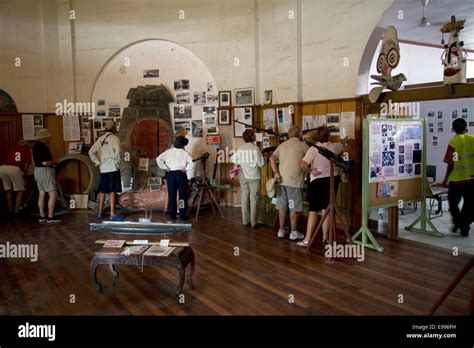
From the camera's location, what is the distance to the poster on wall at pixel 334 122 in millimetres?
7062

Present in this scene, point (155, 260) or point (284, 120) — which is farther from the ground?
point (284, 120)

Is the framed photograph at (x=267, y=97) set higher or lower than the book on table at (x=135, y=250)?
higher

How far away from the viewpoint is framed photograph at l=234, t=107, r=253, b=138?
879cm

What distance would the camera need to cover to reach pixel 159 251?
4371mm

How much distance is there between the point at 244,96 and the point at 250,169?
2.38m

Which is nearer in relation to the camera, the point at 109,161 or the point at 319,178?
the point at 319,178

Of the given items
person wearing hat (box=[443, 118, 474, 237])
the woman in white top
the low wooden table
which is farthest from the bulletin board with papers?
the low wooden table

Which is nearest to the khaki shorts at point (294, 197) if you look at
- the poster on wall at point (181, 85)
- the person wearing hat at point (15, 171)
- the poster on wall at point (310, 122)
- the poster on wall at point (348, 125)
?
the poster on wall at point (348, 125)

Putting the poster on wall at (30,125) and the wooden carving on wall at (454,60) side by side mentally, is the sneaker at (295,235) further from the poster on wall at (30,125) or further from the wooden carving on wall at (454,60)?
the poster on wall at (30,125)

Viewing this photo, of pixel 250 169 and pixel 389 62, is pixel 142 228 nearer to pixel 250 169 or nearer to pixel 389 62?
pixel 250 169
